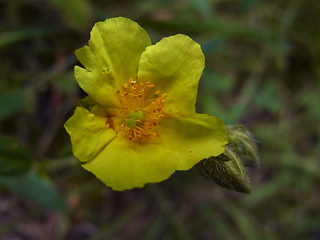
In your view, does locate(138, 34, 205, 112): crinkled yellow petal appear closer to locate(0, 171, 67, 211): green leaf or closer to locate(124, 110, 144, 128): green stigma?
locate(124, 110, 144, 128): green stigma

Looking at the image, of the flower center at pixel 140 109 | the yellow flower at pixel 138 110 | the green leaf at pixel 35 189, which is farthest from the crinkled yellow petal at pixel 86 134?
the green leaf at pixel 35 189

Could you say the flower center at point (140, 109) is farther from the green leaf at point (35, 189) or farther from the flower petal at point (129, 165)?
the green leaf at point (35, 189)

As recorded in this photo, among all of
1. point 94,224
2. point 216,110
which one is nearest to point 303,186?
point 216,110

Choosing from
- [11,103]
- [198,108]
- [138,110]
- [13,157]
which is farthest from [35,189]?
[198,108]

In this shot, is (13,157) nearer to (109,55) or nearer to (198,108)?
Result: (109,55)

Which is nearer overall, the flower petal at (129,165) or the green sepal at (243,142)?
the flower petal at (129,165)

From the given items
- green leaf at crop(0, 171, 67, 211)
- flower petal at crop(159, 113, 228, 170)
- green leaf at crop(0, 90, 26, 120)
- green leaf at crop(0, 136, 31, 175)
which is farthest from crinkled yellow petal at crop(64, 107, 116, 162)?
green leaf at crop(0, 90, 26, 120)
